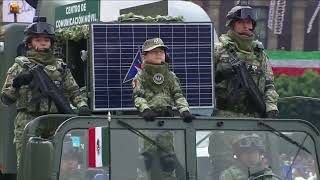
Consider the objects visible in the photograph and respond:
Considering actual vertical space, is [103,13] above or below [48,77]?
above

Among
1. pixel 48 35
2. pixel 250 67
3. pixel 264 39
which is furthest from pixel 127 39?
pixel 264 39

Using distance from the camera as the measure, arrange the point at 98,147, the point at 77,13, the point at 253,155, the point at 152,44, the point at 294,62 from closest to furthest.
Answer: the point at 98,147 < the point at 253,155 < the point at 152,44 < the point at 77,13 < the point at 294,62

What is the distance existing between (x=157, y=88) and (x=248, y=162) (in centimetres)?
76

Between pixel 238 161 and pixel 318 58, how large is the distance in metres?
30.9

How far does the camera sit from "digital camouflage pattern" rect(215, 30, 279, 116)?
17.2 feet

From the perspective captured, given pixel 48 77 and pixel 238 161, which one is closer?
pixel 238 161

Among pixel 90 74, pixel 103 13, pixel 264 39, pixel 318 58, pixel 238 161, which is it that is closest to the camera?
pixel 238 161

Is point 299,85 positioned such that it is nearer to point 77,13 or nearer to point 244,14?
point 77,13

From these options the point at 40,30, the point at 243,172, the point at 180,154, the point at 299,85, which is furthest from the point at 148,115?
the point at 299,85

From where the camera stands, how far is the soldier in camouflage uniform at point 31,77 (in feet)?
17.2

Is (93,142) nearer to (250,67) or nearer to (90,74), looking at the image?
(90,74)

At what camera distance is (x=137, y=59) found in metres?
5.25

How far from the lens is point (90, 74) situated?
16.9 ft

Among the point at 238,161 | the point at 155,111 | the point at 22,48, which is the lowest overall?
the point at 238,161
